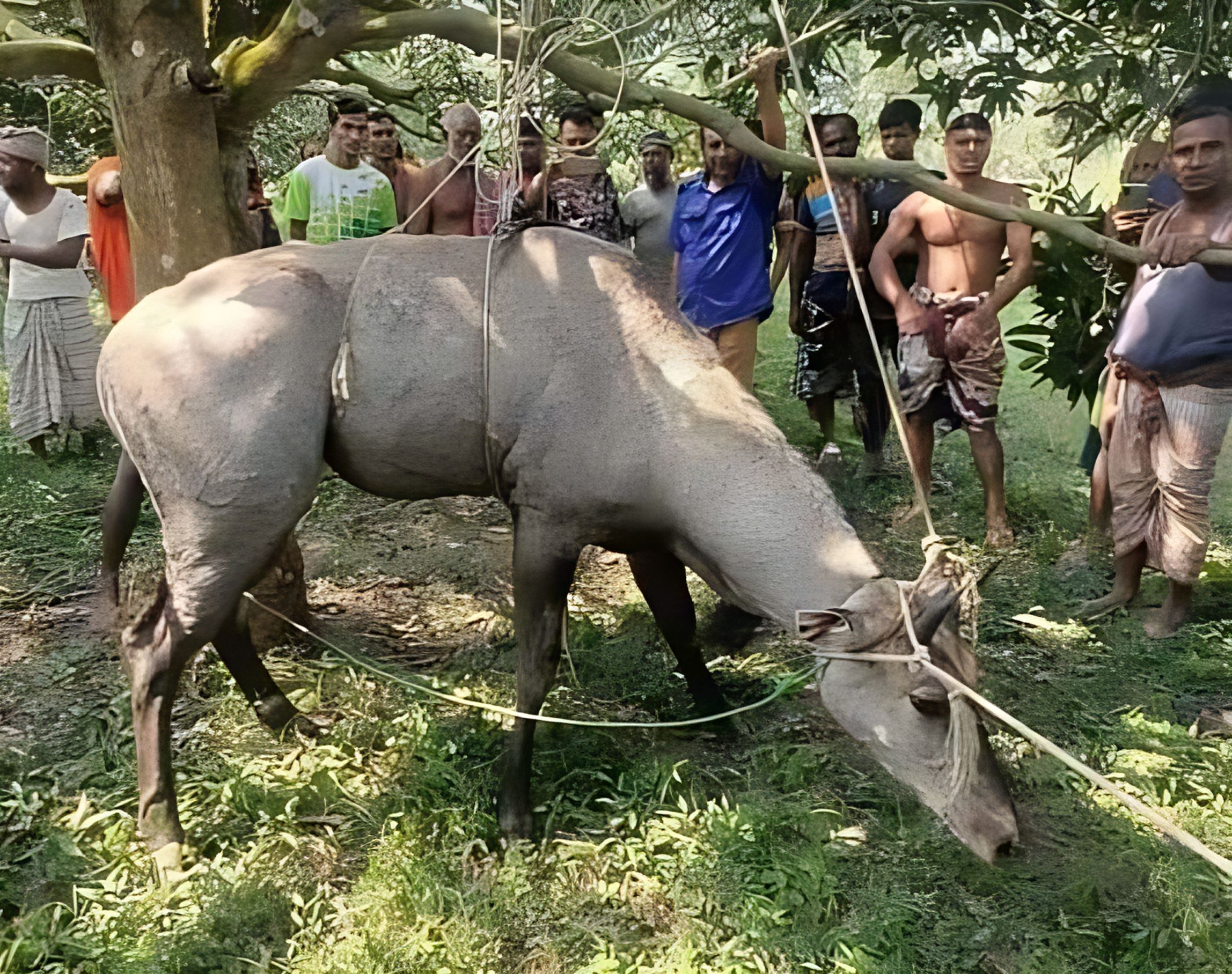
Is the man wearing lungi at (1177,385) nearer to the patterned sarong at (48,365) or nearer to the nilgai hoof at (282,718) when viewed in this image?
the nilgai hoof at (282,718)

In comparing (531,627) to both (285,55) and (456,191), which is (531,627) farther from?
(456,191)

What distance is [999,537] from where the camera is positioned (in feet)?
18.4

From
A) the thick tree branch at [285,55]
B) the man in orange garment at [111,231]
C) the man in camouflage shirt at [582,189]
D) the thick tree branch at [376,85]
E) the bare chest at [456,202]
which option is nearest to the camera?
the thick tree branch at [285,55]

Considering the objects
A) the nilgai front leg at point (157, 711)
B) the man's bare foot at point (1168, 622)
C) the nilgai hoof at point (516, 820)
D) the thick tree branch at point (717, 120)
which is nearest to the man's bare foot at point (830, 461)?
the man's bare foot at point (1168, 622)

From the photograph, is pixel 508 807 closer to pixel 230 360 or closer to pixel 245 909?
pixel 245 909

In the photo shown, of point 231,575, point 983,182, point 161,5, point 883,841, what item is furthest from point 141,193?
point 983,182

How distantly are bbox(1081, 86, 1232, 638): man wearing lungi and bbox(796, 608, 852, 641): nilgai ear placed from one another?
230cm

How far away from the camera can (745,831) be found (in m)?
3.19

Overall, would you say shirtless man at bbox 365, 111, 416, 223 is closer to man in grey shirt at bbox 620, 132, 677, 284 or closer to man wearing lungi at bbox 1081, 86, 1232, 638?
man in grey shirt at bbox 620, 132, 677, 284

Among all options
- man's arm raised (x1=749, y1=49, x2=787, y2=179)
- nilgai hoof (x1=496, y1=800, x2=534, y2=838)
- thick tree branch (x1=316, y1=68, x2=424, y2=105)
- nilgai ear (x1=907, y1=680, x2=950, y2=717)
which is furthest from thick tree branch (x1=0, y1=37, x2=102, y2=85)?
nilgai ear (x1=907, y1=680, x2=950, y2=717)

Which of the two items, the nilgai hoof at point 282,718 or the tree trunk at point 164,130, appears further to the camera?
the nilgai hoof at point 282,718

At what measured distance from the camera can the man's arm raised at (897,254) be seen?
5.70 metres

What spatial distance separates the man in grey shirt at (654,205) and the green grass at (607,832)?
2946 mm

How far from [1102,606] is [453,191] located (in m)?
4.16
